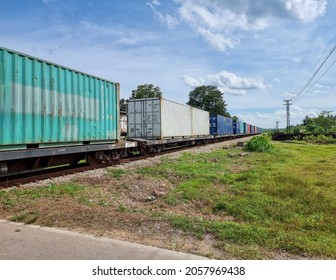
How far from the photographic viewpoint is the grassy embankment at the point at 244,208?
445 cm

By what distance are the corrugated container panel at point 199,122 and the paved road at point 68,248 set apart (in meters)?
23.2

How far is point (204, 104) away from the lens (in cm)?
11050

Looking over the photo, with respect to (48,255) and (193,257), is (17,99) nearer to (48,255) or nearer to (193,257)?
(48,255)

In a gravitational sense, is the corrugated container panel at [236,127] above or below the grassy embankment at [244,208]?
above

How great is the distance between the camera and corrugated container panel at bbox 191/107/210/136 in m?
28.0

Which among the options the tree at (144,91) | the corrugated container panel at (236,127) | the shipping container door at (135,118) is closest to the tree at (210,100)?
the tree at (144,91)

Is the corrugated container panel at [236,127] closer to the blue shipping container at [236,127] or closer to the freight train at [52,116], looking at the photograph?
the blue shipping container at [236,127]

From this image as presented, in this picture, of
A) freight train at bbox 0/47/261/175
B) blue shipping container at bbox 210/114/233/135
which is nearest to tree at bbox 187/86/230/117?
blue shipping container at bbox 210/114/233/135

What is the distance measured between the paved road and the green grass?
1025 millimetres

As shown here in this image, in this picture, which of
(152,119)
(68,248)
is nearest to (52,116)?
(68,248)

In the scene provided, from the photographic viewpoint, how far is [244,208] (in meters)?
6.49

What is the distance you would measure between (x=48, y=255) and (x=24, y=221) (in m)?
1.87

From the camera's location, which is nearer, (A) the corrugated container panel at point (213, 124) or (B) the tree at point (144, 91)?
(A) the corrugated container panel at point (213, 124)

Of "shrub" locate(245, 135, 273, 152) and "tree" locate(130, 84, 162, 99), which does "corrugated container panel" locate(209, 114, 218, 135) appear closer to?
"shrub" locate(245, 135, 273, 152)
